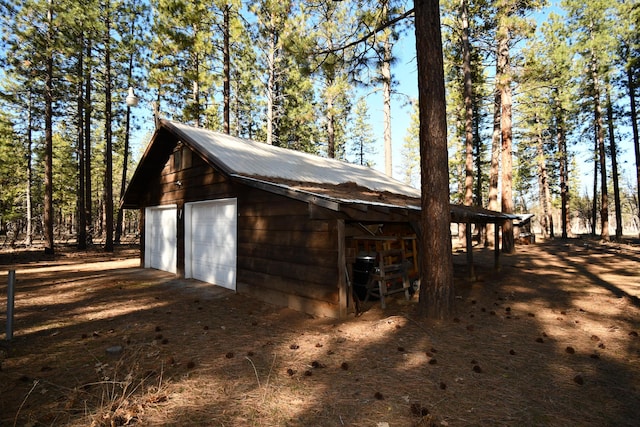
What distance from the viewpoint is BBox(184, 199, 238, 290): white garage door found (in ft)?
28.2

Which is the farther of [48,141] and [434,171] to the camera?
[48,141]

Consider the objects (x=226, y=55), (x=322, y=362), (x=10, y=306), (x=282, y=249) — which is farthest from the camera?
(x=226, y=55)

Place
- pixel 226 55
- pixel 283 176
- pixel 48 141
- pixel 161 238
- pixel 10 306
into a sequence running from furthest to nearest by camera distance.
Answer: pixel 226 55 → pixel 48 141 → pixel 161 238 → pixel 283 176 → pixel 10 306

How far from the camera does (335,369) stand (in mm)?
3795

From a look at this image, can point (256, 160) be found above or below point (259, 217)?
above

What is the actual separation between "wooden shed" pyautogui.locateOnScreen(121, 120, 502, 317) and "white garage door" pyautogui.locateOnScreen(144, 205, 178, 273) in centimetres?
4

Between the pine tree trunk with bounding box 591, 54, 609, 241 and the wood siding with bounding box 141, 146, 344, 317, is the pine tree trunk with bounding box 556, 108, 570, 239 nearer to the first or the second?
the pine tree trunk with bounding box 591, 54, 609, 241

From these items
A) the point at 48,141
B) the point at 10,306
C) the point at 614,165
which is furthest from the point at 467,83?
the point at 48,141

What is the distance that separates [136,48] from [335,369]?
22817 millimetres

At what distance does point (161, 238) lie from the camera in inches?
468

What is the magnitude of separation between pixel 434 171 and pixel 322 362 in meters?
3.52

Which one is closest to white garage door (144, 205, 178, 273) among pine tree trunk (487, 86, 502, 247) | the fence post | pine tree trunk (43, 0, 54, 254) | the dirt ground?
the dirt ground

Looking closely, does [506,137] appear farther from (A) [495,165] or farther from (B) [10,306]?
(B) [10,306]

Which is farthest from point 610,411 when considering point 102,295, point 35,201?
point 35,201
